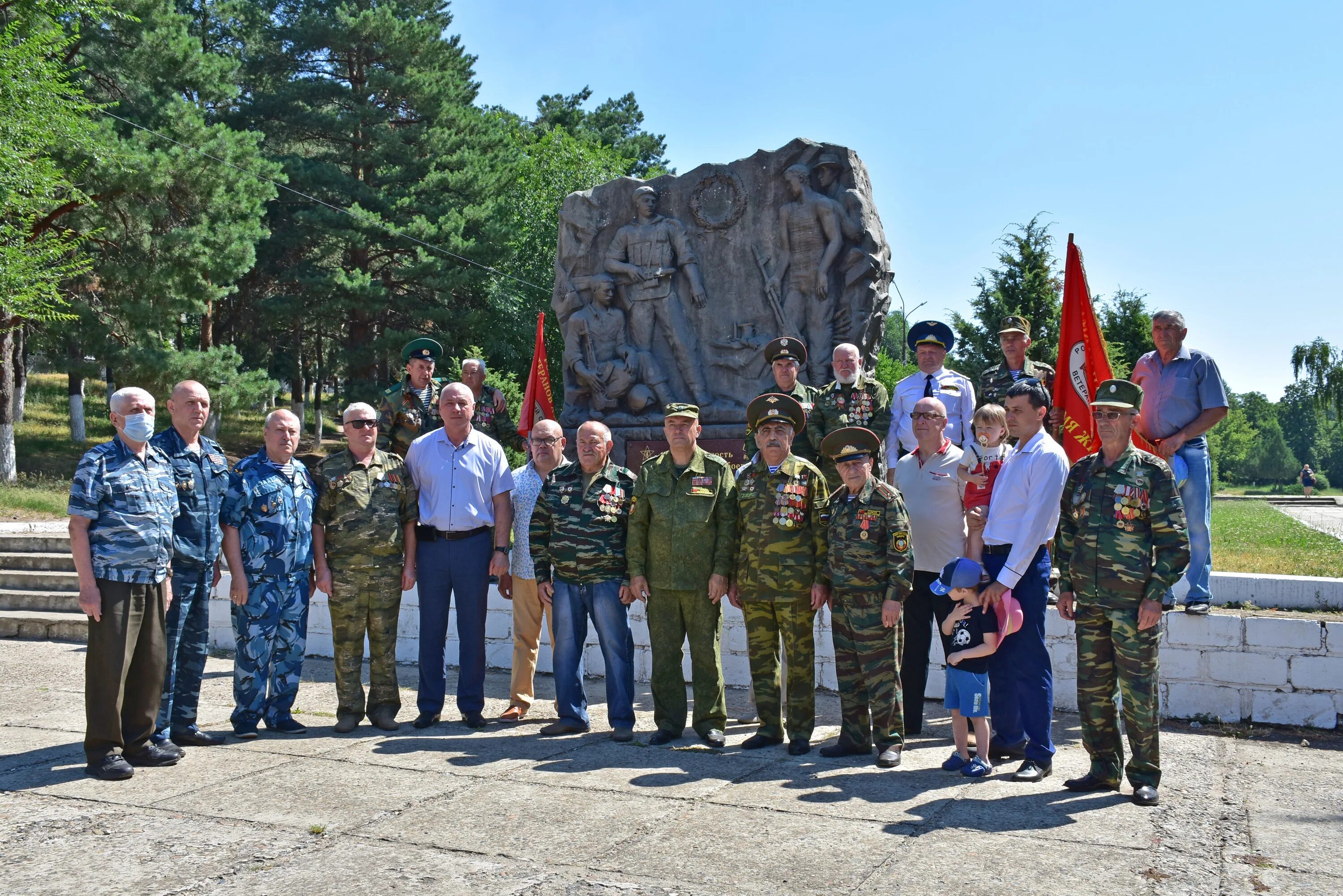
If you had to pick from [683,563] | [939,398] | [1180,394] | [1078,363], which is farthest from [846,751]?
[1078,363]

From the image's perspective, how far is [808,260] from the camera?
407 inches

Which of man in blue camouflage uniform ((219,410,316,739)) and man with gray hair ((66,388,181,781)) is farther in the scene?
man in blue camouflage uniform ((219,410,316,739))

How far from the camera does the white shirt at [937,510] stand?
529cm

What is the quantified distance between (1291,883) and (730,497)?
2.84 m

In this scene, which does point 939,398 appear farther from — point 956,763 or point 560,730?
point 560,730

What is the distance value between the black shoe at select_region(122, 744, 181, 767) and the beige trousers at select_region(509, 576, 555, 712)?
1759mm

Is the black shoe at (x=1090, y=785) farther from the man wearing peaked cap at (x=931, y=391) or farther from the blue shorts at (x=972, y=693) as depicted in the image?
the man wearing peaked cap at (x=931, y=391)

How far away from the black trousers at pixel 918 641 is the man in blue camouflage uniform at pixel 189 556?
3.49 meters

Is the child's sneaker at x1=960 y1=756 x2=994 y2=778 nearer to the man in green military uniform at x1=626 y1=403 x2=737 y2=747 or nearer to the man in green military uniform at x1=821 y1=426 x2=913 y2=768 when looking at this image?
the man in green military uniform at x1=821 y1=426 x2=913 y2=768

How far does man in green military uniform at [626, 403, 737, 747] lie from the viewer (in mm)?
5395

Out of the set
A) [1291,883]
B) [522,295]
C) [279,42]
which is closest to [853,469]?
[1291,883]

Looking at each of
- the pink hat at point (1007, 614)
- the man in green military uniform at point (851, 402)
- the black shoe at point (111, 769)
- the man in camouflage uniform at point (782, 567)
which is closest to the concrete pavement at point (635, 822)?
the black shoe at point (111, 769)

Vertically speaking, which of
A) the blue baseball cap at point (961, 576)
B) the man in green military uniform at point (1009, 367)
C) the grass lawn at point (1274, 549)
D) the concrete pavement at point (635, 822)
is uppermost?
the man in green military uniform at point (1009, 367)

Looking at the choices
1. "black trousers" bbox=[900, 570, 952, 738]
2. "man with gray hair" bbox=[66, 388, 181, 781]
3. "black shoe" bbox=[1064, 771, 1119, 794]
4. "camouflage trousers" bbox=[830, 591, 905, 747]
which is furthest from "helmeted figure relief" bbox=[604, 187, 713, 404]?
"black shoe" bbox=[1064, 771, 1119, 794]
